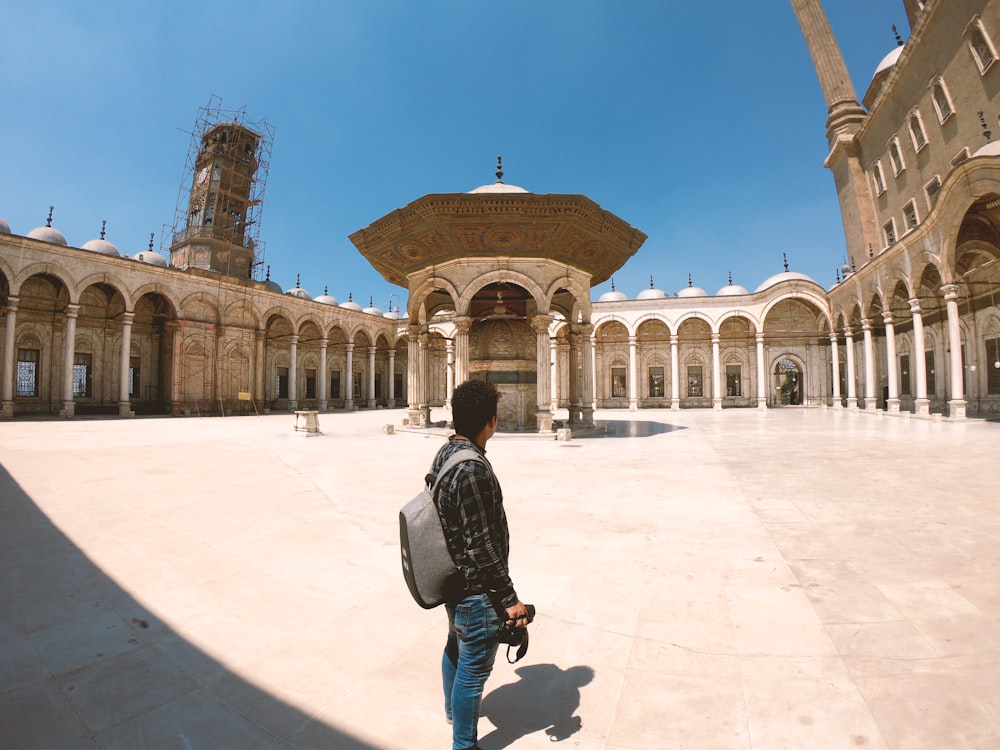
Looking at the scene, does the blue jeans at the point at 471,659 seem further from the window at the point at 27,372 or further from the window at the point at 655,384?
the window at the point at 655,384

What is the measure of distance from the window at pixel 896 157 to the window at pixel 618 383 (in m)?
17.6

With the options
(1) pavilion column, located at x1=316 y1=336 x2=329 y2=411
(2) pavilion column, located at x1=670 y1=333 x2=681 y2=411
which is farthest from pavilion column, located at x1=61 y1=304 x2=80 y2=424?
(2) pavilion column, located at x1=670 y1=333 x2=681 y2=411

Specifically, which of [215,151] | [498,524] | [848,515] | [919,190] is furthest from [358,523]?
[215,151]

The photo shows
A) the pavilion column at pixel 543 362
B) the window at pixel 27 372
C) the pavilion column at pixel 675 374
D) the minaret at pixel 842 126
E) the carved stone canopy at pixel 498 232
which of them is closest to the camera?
the carved stone canopy at pixel 498 232

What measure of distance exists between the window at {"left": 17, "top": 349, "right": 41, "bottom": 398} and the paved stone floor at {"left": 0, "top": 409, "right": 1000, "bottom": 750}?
71.5ft

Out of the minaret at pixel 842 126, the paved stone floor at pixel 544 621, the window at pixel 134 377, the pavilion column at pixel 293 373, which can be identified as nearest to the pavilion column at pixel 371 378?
the pavilion column at pixel 293 373

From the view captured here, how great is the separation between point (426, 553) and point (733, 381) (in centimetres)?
3486

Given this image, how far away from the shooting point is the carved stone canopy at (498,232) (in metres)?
11.1

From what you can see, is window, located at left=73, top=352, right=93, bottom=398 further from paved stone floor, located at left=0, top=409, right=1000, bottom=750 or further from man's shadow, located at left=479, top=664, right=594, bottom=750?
man's shadow, located at left=479, top=664, right=594, bottom=750

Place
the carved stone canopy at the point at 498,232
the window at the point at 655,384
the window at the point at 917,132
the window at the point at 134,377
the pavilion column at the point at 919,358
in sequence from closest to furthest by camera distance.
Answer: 1. the carved stone canopy at the point at 498,232
2. the pavilion column at the point at 919,358
3. the window at the point at 917,132
4. the window at the point at 134,377
5. the window at the point at 655,384

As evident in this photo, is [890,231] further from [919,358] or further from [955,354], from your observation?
[955,354]

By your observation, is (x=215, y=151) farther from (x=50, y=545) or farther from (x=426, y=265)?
(x=50, y=545)

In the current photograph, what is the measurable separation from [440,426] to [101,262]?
17290mm

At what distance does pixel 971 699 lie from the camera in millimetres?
1854
